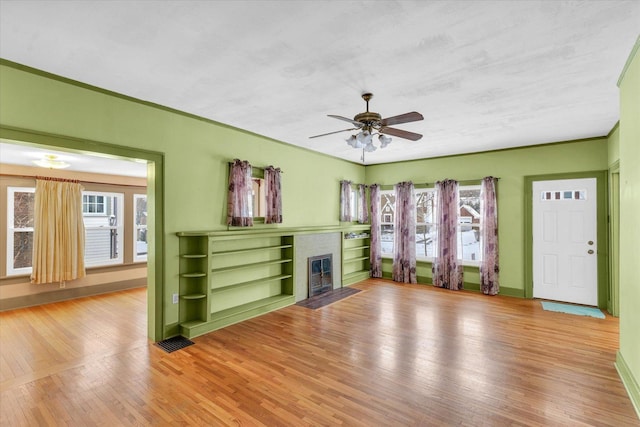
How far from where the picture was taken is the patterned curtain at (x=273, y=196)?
5016 millimetres

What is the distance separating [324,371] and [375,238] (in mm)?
4641

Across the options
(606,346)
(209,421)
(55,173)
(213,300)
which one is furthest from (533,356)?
(55,173)

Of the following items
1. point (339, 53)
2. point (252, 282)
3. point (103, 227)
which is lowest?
point (252, 282)

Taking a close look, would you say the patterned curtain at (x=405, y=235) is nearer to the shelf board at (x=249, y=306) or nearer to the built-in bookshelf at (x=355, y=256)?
the built-in bookshelf at (x=355, y=256)

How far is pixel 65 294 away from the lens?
18.8ft

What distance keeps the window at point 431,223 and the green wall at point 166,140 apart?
2.72m

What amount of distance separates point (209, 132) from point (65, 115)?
1569 millimetres

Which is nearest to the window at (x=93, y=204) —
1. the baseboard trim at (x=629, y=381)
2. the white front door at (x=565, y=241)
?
the baseboard trim at (x=629, y=381)

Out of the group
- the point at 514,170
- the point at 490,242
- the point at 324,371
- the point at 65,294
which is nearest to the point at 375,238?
the point at 490,242

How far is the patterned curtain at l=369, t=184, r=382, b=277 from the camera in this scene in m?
7.33

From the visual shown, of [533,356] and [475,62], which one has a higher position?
[475,62]

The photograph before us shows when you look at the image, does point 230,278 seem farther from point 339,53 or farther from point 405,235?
point 405,235

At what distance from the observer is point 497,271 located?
5859mm

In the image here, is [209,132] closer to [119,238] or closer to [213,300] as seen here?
[213,300]
